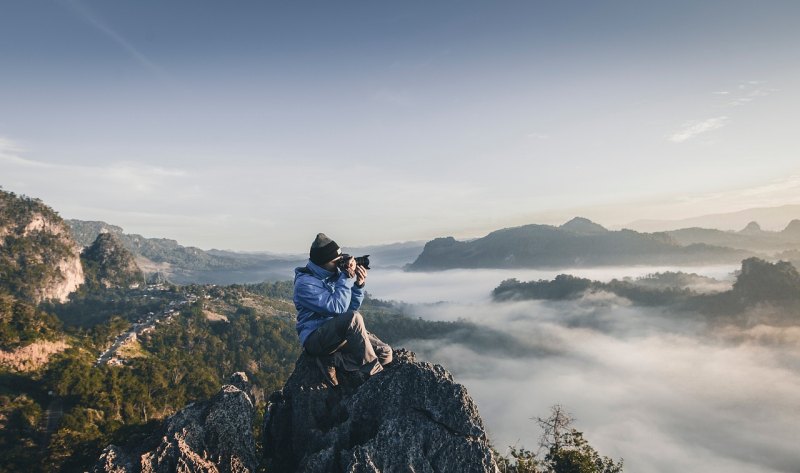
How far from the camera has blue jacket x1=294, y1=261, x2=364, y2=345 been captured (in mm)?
10945

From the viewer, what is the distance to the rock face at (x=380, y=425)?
9719 millimetres

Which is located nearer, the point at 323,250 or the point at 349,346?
the point at 323,250

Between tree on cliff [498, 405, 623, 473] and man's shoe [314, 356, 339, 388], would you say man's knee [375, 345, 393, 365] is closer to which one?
man's shoe [314, 356, 339, 388]

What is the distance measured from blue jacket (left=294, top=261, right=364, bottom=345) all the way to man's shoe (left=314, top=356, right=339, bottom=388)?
1.21m

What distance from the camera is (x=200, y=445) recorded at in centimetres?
1096

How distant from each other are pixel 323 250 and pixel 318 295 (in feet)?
4.00

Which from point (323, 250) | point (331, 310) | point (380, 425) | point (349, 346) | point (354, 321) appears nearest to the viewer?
point (380, 425)

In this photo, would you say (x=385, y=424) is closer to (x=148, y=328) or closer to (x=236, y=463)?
(x=236, y=463)

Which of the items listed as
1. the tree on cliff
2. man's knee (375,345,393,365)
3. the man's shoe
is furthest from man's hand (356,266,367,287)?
the tree on cliff

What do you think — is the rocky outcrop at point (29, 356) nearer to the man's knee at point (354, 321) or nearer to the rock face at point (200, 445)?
the rock face at point (200, 445)

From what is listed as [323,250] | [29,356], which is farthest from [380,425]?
[29,356]

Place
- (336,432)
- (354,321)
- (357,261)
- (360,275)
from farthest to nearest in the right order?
(357,261) < (360,275) < (336,432) < (354,321)

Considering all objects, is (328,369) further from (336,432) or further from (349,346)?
(336,432)

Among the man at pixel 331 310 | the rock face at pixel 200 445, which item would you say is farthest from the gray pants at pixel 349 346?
the rock face at pixel 200 445
